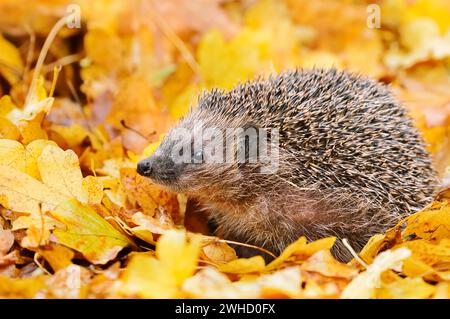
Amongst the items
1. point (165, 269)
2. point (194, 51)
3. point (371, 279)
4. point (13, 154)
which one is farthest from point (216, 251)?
point (194, 51)

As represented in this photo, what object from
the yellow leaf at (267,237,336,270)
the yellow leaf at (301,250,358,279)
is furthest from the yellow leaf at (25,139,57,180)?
the yellow leaf at (301,250,358,279)

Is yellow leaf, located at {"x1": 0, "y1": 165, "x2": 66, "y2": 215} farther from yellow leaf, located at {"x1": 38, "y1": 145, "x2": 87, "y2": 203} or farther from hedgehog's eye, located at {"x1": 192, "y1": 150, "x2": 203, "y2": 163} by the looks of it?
hedgehog's eye, located at {"x1": 192, "y1": 150, "x2": 203, "y2": 163}

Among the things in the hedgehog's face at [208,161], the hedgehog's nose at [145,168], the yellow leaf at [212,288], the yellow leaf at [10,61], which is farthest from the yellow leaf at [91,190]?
the yellow leaf at [10,61]

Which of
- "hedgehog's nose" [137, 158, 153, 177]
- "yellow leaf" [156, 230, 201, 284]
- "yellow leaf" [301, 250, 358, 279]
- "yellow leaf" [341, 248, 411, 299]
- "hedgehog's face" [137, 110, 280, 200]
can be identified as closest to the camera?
"yellow leaf" [156, 230, 201, 284]

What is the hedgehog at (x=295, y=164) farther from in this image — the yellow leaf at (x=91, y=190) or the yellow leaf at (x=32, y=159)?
the yellow leaf at (x=32, y=159)

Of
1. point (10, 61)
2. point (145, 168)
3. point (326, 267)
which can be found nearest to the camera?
point (326, 267)

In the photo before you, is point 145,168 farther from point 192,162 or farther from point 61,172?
point 61,172
